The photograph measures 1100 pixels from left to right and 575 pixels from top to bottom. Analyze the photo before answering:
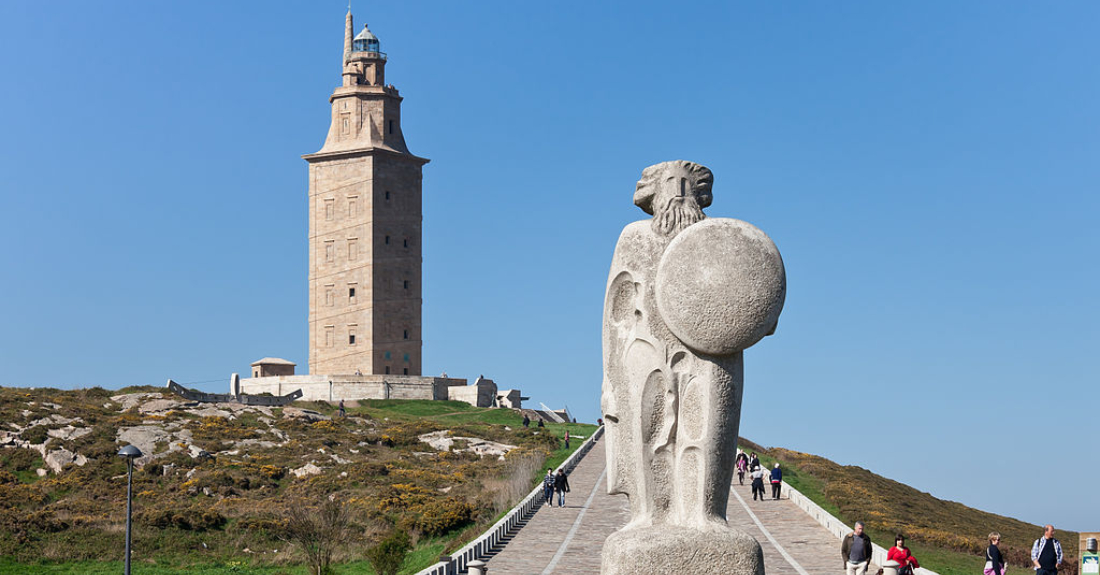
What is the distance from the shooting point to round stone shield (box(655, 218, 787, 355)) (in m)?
8.84

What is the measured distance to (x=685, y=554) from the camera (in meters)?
8.91

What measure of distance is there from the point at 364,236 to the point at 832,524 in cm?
5671

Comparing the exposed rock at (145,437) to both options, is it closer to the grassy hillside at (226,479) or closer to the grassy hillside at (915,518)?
the grassy hillside at (226,479)

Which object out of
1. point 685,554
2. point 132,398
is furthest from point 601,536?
point 132,398

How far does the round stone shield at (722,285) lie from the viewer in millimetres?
8836

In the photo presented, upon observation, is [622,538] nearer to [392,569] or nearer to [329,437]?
[392,569]

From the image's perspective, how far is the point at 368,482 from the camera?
40.4 m

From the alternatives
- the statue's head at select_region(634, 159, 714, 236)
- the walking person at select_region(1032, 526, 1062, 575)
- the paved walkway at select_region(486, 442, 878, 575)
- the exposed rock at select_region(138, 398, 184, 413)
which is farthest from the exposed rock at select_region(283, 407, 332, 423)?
the statue's head at select_region(634, 159, 714, 236)

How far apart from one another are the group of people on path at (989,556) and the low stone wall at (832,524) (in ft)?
3.32

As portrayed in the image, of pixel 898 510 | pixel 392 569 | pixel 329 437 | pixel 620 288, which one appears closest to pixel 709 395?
pixel 620 288

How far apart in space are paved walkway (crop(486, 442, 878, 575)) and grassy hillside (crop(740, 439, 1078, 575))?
2.08m

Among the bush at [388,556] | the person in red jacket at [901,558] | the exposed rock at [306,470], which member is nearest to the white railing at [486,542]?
the bush at [388,556]

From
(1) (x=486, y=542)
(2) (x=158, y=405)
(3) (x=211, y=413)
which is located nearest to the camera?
(1) (x=486, y=542)

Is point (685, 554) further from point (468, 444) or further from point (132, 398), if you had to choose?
point (132, 398)
